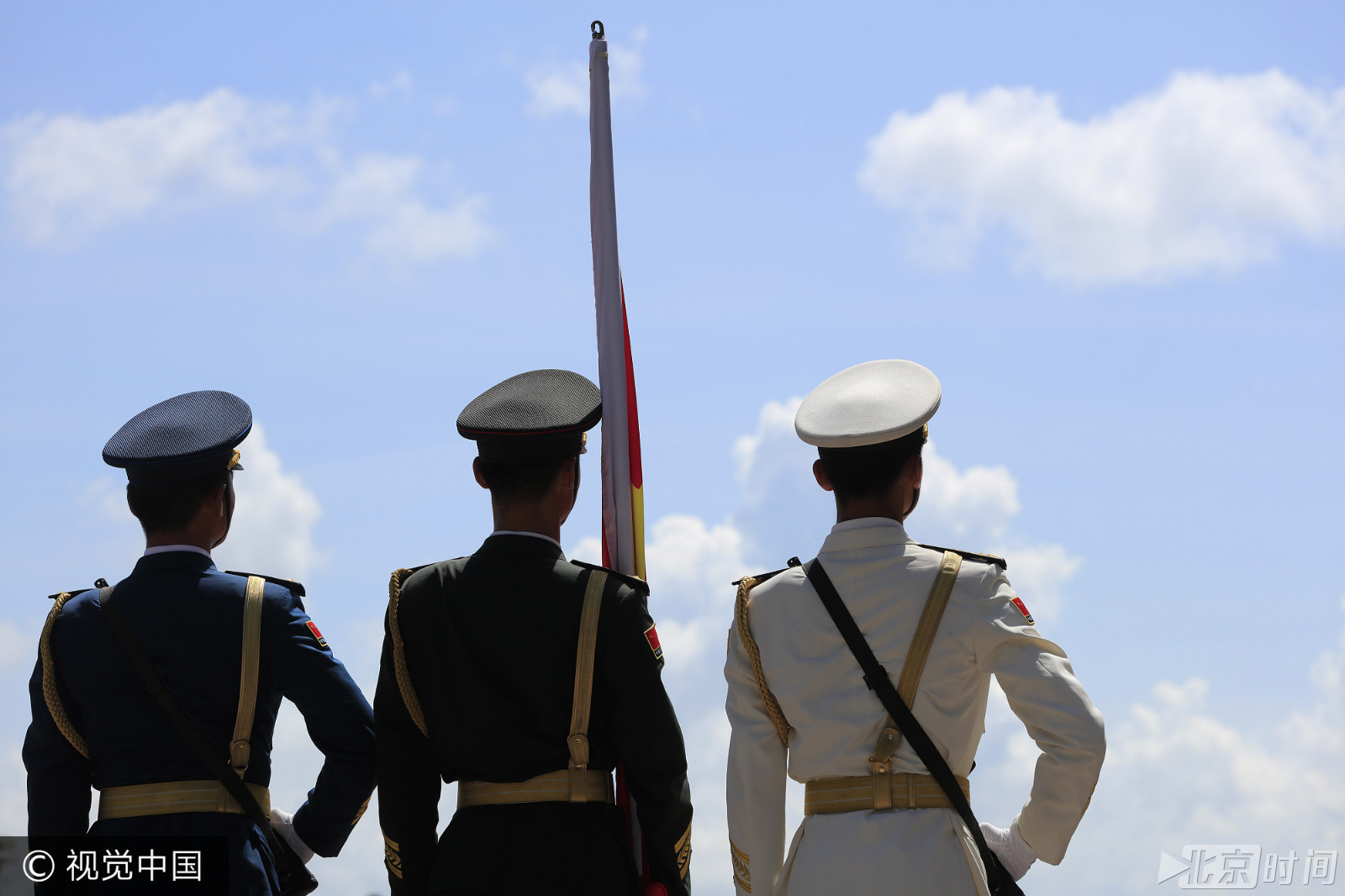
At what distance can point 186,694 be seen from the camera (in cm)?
564

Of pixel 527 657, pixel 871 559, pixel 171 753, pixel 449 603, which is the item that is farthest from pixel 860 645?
pixel 171 753

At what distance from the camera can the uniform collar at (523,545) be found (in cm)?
548

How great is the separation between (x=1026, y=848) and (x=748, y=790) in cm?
104

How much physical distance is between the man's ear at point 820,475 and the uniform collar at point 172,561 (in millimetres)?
2549

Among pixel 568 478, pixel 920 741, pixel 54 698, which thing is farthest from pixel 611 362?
pixel 54 698

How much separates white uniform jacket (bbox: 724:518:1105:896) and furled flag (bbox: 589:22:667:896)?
994 mm

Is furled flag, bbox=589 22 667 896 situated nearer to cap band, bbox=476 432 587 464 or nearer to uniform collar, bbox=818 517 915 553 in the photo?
cap band, bbox=476 432 587 464

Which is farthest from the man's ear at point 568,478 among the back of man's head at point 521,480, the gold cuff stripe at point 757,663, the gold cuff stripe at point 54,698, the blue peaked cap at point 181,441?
the gold cuff stripe at point 54,698

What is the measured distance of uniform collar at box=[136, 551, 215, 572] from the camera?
582 cm

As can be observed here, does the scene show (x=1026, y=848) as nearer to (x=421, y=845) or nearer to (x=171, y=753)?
(x=421, y=845)

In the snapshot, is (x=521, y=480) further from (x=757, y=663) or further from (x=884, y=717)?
(x=884, y=717)

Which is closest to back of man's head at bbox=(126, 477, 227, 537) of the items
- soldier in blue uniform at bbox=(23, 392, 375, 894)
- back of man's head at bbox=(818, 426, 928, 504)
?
soldier in blue uniform at bbox=(23, 392, 375, 894)

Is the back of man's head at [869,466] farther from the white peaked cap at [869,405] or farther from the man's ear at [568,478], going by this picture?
the man's ear at [568,478]

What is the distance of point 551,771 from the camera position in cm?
533
